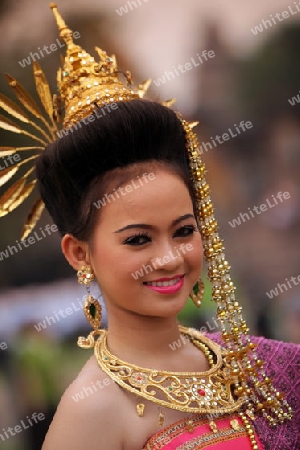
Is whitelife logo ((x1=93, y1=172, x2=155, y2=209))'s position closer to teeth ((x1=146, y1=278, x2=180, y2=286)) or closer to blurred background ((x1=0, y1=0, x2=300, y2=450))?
teeth ((x1=146, y1=278, x2=180, y2=286))

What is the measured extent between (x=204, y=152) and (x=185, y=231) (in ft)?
9.25

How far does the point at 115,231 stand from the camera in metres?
1.70

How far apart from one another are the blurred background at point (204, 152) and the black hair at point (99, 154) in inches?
67.2

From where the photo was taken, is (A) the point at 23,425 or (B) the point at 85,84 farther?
(A) the point at 23,425

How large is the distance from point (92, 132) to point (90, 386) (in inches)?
26.0

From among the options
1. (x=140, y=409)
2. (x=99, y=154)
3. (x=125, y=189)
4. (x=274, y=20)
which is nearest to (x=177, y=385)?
(x=140, y=409)

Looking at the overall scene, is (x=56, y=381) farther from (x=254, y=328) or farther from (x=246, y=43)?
(x=246, y=43)

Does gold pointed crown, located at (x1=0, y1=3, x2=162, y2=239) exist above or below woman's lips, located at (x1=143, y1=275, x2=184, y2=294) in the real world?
above

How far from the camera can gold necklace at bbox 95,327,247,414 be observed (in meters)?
1.73

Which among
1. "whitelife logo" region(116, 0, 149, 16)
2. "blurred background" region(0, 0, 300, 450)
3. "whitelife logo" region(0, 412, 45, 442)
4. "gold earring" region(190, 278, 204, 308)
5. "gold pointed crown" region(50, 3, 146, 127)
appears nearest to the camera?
"gold pointed crown" region(50, 3, 146, 127)

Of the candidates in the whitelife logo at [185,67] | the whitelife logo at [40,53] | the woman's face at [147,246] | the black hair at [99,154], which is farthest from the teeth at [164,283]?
the whitelife logo at [40,53]

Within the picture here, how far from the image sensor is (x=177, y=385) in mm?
1777

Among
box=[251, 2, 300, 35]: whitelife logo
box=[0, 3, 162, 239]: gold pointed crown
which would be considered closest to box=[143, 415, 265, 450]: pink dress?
box=[0, 3, 162, 239]: gold pointed crown

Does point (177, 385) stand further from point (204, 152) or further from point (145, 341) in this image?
point (204, 152)
